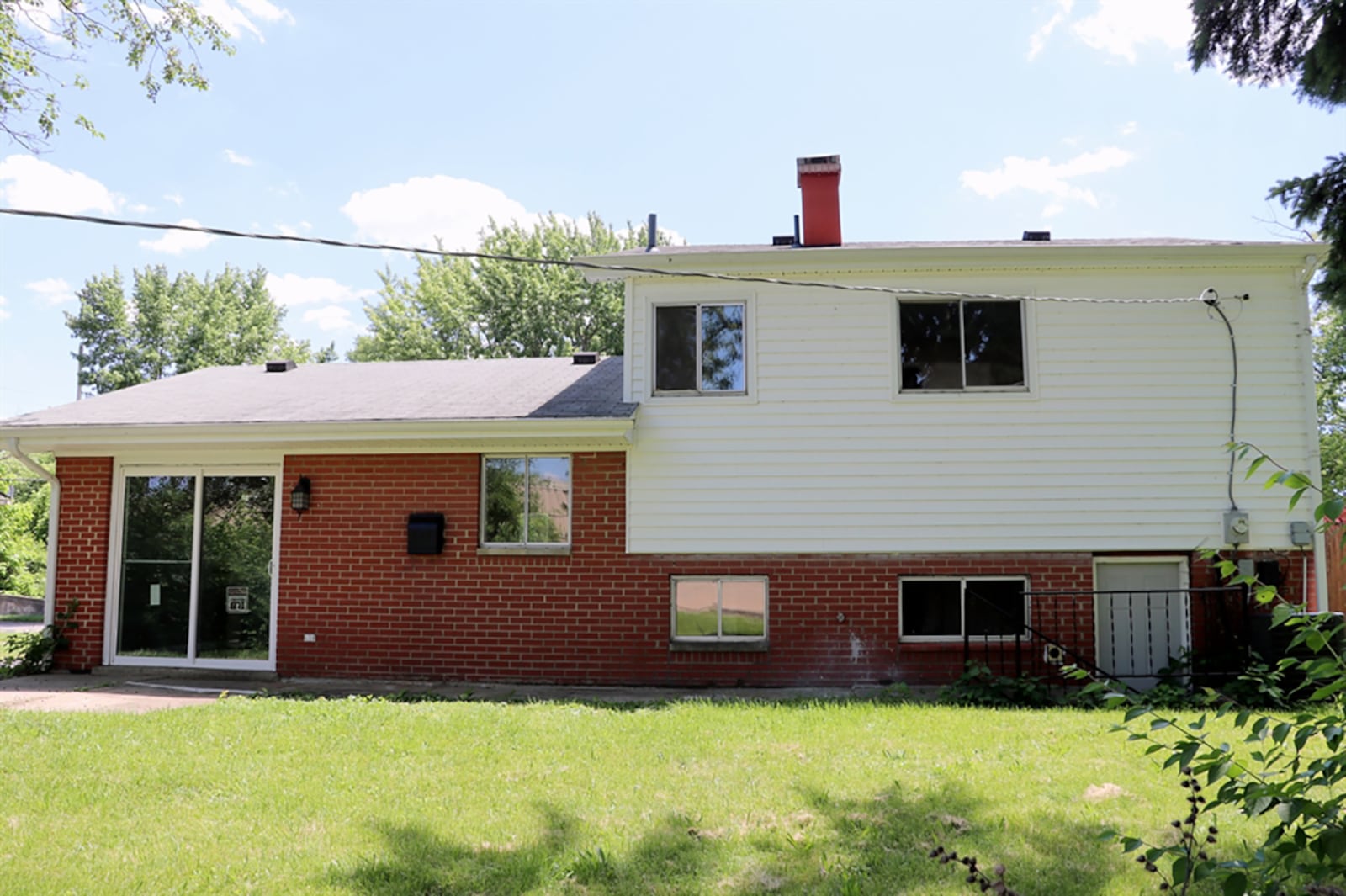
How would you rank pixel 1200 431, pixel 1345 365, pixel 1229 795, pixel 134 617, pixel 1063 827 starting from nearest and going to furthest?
pixel 1229 795, pixel 1063 827, pixel 1200 431, pixel 134 617, pixel 1345 365

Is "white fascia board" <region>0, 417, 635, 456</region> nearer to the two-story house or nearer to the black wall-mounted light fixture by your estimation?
the two-story house

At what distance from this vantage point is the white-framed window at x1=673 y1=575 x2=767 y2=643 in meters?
9.20

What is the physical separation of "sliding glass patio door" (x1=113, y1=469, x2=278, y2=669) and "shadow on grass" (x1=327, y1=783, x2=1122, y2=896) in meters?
6.22

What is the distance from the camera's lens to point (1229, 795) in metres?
2.24

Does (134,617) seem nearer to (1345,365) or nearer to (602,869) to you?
(602,869)

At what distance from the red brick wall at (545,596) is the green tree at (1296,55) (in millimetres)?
3606

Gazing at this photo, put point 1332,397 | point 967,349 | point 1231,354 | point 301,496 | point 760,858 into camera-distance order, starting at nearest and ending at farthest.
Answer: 1. point 760,858
2. point 1231,354
3. point 967,349
4. point 301,496
5. point 1332,397

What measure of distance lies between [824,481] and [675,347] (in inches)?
80.4

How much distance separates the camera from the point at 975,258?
9102 millimetres

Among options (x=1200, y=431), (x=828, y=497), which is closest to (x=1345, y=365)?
(x=1200, y=431)

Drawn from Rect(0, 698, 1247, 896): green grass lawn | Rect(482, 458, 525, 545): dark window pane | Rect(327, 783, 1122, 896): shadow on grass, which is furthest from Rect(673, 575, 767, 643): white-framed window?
Rect(327, 783, 1122, 896): shadow on grass

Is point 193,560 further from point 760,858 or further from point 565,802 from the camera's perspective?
point 760,858

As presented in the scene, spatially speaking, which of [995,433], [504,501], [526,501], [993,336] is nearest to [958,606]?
[995,433]

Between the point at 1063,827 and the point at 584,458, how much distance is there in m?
5.93
